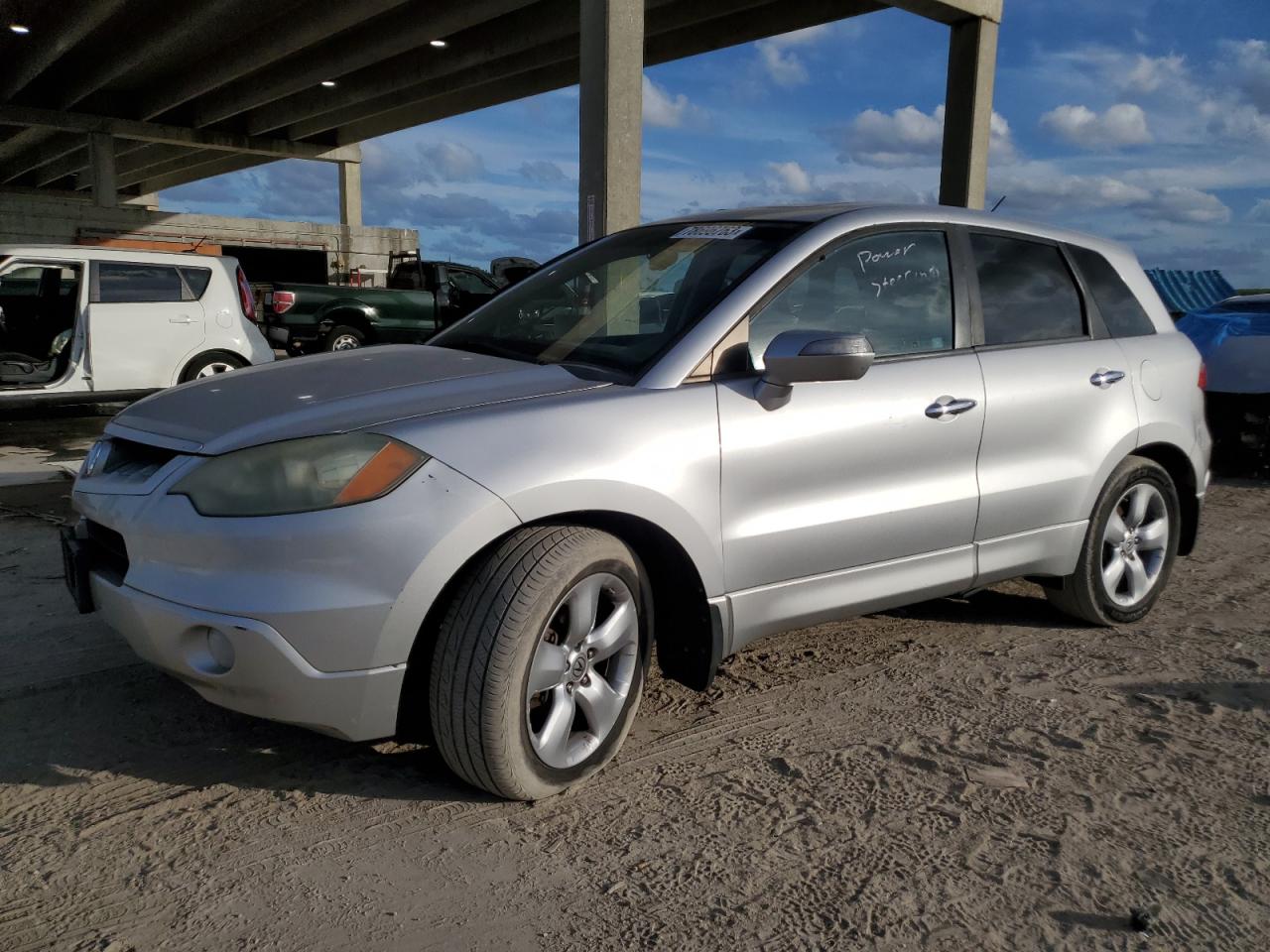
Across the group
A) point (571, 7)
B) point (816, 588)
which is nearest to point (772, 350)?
point (816, 588)

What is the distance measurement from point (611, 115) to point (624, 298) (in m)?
7.65

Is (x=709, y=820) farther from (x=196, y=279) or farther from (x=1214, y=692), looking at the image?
(x=196, y=279)

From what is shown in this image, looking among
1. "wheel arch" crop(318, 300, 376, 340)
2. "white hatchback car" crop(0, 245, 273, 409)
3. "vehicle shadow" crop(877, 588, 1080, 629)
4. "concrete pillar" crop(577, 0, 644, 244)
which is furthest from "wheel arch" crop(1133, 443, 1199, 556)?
"wheel arch" crop(318, 300, 376, 340)

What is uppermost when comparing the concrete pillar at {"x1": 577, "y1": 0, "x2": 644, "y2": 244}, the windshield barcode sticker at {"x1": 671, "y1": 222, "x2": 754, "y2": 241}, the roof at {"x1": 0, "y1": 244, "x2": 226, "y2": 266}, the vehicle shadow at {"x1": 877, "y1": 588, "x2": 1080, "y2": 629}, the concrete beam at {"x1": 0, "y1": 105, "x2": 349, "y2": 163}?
the concrete beam at {"x1": 0, "y1": 105, "x2": 349, "y2": 163}

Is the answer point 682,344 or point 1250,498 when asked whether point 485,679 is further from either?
point 1250,498

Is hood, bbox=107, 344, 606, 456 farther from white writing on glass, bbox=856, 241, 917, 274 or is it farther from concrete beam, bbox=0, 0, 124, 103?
concrete beam, bbox=0, 0, 124, 103

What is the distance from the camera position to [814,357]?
2.97 metres

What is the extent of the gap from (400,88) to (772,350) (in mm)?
22946

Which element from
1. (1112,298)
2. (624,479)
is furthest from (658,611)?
(1112,298)

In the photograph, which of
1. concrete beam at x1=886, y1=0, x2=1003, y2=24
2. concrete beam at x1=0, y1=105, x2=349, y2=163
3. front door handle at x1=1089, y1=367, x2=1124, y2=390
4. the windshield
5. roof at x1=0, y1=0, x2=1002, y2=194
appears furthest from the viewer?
concrete beam at x1=0, y1=105, x2=349, y2=163

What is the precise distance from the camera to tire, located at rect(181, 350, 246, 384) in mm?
10273

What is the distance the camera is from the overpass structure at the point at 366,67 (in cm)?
1073

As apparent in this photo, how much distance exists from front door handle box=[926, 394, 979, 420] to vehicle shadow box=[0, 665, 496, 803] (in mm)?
1904

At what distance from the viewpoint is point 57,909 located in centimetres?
229
